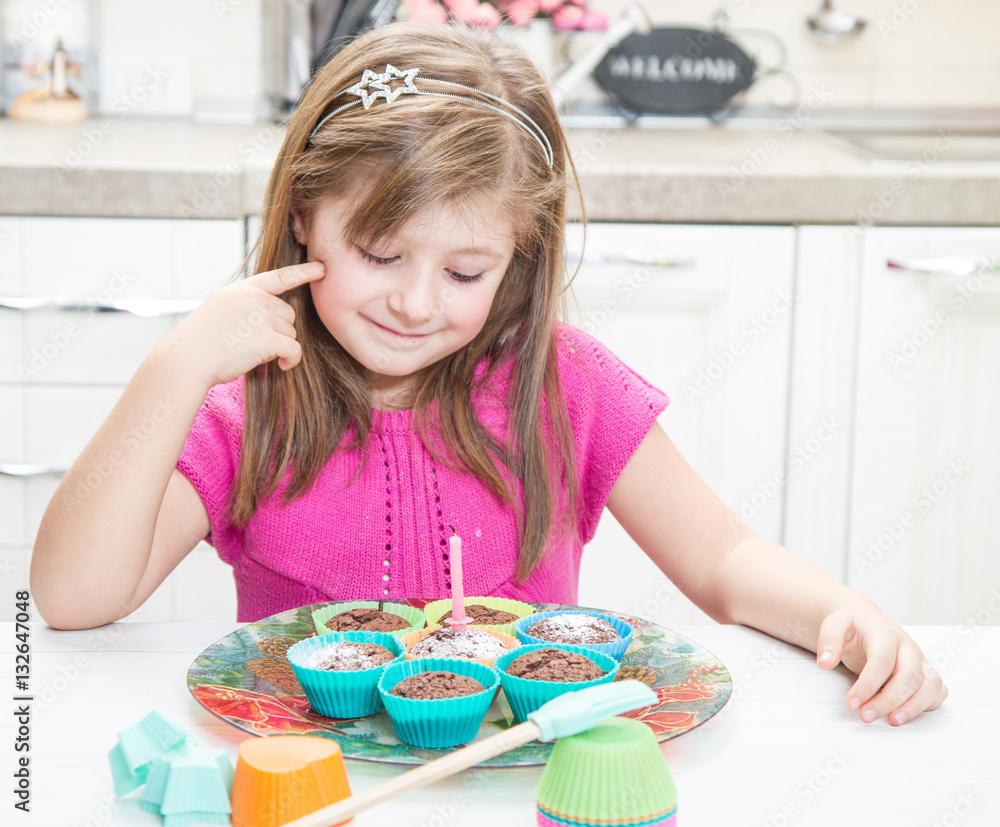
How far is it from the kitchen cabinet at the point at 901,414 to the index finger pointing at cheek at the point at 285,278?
0.91m

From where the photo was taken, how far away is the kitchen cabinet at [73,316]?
1.54 meters

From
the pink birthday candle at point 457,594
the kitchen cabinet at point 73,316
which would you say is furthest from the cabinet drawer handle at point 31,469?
the pink birthday candle at point 457,594

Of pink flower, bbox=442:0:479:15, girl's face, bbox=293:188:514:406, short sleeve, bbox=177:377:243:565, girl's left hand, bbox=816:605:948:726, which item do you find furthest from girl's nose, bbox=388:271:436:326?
pink flower, bbox=442:0:479:15

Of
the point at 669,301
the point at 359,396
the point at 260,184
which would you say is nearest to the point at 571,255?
the point at 669,301

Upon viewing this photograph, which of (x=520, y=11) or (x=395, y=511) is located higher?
(x=520, y=11)

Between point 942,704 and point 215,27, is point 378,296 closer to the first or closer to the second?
point 942,704

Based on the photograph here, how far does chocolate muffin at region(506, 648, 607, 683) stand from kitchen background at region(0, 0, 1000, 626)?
0.99 m

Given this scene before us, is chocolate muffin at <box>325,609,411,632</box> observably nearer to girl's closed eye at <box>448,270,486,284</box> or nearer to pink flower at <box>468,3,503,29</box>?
girl's closed eye at <box>448,270,486,284</box>

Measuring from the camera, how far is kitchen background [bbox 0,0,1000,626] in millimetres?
1545

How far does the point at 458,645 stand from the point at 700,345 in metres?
1.03

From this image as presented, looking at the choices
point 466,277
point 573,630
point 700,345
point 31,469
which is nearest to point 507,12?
point 700,345

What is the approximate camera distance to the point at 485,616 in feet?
2.72

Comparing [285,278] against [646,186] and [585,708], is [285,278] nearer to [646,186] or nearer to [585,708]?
[585,708]

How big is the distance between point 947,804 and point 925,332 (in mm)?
1192
